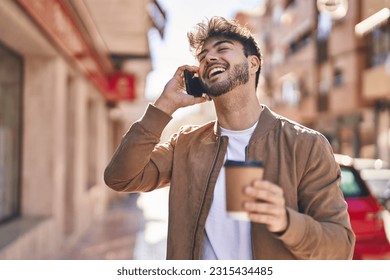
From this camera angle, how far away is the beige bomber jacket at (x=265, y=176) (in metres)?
1.52

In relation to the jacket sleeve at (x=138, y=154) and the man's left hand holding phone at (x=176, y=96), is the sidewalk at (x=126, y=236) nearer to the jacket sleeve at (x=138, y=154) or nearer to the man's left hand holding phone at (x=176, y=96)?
the jacket sleeve at (x=138, y=154)

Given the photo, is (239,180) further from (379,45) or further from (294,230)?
(379,45)

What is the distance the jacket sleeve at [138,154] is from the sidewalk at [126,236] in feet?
7.26

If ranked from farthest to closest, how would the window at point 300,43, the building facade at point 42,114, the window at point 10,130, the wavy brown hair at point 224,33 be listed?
1. the window at point 300,43
2. the window at point 10,130
3. the building facade at point 42,114
4. the wavy brown hair at point 224,33

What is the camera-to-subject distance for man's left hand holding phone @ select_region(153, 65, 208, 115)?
177cm

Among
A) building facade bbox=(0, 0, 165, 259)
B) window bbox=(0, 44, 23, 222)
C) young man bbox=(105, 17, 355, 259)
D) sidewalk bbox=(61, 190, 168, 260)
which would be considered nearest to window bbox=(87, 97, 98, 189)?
sidewalk bbox=(61, 190, 168, 260)

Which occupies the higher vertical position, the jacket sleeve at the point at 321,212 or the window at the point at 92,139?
the window at the point at 92,139

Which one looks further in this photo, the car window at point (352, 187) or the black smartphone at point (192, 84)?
the car window at point (352, 187)

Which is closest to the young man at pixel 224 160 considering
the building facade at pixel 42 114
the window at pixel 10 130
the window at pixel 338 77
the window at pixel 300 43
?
the building facade at pixel 42 114

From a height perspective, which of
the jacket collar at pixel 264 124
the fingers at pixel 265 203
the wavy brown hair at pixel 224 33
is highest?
the wavy brown hair at pixel 224 33

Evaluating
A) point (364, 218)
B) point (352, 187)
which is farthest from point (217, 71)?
point (352, 187)

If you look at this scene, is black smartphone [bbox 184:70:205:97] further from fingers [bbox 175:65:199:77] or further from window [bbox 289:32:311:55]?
window [bbox 289:32:311:55]

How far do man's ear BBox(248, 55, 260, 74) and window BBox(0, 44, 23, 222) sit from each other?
12.2ft

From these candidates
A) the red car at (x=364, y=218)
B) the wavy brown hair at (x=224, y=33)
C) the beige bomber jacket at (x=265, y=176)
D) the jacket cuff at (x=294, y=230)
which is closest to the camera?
the jacket cuff at (x=294, y=230)
